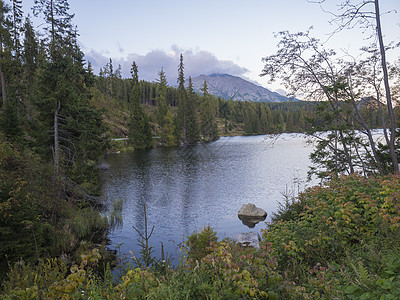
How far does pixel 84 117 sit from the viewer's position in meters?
15.8

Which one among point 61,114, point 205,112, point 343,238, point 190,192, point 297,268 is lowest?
point 190,192

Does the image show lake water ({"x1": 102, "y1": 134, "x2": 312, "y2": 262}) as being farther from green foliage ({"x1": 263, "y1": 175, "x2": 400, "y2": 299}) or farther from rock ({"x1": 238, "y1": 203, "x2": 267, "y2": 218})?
green foliage ({"x1": 263, "y1": 175, "x2": 400, "y2": 299})

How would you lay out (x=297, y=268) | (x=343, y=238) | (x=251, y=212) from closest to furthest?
1. (x=297, y=268)
2. (x=343, y=238)
3. (x=251, y=212)

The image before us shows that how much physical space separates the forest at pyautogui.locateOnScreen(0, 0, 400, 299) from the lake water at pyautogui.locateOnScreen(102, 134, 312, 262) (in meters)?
1.42

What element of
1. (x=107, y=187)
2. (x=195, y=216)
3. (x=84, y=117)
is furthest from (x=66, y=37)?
(x=195, y=216)

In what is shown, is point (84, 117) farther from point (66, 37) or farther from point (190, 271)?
point (190, 271)

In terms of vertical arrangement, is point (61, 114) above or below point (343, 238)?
above

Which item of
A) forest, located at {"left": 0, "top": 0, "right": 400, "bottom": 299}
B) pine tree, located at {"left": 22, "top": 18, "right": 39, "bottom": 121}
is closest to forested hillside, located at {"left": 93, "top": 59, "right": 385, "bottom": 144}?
forest, located at {"left": 0, "top": 0, "right": 400, "bottom": 299}

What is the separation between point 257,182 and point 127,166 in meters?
17.1

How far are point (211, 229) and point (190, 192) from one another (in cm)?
1028

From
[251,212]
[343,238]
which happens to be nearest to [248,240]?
[251,212]

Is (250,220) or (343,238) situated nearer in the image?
(343,238)

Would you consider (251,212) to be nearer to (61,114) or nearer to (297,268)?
(297,268)

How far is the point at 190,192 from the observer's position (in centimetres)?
2011
